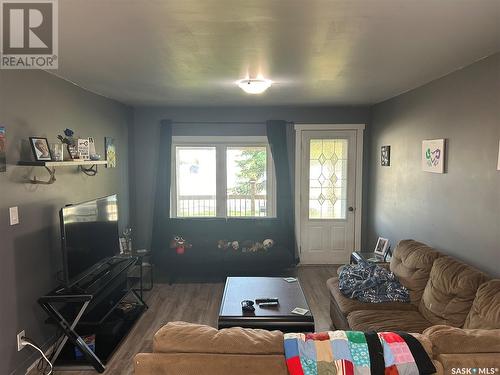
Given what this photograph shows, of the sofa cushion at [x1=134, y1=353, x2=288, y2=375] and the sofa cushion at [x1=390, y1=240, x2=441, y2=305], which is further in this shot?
the sofa cushion at [x1=390, y1=240, x2=441, y2=305]

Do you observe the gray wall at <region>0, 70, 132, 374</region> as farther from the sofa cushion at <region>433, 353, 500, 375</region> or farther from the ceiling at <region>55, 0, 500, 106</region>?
the sofa cushion at <region>433, 353, 500, 375</region>

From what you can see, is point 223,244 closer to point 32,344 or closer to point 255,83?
point 255,83

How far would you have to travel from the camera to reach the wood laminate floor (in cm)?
315

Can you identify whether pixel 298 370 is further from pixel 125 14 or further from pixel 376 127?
pixel 376 127

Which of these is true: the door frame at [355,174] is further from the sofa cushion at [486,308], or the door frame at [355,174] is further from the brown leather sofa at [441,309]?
the sofa cushion at [486,308]

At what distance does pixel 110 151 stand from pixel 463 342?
4.21 metres

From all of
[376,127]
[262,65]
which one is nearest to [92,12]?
[262,65]

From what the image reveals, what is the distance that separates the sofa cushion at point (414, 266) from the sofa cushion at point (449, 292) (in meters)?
0.11

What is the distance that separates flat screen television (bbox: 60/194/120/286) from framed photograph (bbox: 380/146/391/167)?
11.1ft

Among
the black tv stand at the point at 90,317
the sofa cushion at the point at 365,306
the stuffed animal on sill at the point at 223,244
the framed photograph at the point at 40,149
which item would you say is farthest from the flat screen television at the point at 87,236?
the sofa cushion at the point at 365,306

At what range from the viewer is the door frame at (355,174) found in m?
5.48

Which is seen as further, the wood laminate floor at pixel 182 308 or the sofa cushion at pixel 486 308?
the wood laminate floor at pixel 182 308

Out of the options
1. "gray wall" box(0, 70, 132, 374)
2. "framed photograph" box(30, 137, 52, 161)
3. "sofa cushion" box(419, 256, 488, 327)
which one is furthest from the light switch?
"sofa cushion" box(419, 256, 488, 327)

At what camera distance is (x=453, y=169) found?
10.5ft
